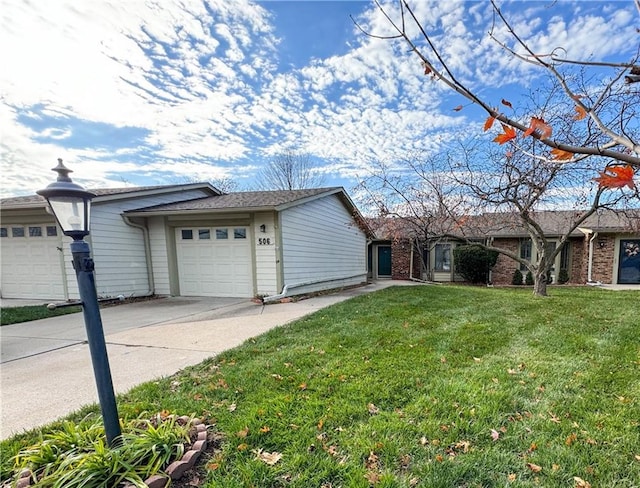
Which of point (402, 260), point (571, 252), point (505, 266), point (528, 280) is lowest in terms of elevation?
point (528, 280)

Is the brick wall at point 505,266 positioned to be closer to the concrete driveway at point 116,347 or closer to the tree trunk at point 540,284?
the tree trunk at point 540,284

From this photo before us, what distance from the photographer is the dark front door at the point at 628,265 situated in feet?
44.5

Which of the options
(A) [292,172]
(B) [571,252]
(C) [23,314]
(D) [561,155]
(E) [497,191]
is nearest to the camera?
(D) [561,155]

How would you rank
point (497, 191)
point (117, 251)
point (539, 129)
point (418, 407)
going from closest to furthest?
point (539, 129) → point (418, 407) → point (497, 191) → point (117, 251)

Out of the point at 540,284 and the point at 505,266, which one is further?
the point at 505,266

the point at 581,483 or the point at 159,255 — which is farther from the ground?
the point at 159,255

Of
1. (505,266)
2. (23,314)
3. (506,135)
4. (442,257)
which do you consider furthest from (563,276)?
(23,314)

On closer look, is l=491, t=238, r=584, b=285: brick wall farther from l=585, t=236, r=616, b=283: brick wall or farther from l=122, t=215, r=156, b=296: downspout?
l=122, t=215, r=156, b=296: downspout

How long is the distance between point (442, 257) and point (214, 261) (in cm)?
1240

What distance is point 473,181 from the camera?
27.8 ft

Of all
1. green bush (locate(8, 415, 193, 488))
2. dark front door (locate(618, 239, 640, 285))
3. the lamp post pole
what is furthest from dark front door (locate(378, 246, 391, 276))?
the lamp post pole

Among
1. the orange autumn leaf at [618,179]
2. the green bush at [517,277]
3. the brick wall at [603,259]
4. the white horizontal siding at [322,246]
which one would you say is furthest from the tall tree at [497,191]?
the brick wall at [603,259]

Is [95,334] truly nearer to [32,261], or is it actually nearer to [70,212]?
[70,212]

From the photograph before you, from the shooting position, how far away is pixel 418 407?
253cm
